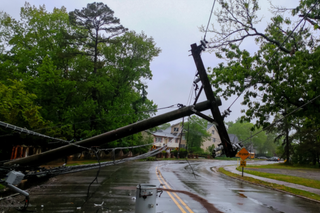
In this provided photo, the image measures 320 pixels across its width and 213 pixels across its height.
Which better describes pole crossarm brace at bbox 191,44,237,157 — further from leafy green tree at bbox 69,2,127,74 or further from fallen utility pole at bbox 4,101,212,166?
leafy green tree at bbox 69,2,127,74

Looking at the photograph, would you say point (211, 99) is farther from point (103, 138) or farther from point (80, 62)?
point (80, 62)

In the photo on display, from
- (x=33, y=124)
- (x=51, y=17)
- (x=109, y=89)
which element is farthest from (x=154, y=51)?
(x=33, y=124)

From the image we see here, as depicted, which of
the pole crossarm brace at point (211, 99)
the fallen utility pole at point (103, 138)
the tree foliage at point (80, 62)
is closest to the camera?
the fallen utility pole at point (103, 138)

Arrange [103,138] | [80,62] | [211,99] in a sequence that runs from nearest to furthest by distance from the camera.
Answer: [103,138], [211,99], [80,62]

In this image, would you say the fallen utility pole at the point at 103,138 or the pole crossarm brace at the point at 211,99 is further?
the pole crossarm brace at the point at 211,99

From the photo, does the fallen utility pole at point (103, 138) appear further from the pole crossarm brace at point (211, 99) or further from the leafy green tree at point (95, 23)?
the leafy green tree at point (95, 23)

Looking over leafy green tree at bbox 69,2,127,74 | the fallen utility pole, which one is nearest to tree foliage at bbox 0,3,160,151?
leafy green tree at bbox 69,2,127,74

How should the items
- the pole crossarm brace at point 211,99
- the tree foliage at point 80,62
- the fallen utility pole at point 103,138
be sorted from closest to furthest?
1. the fallen utility pole at point 103,138
2. the pole crossarm brace at point 211,99
3. the tree foliage at point 80,62

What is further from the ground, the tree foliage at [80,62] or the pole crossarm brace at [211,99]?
the tree foliage at [80,62]

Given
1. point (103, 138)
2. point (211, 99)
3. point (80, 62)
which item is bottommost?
point (103, 138)

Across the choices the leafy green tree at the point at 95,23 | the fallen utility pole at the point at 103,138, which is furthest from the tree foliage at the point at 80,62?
the fallen utility pole at the point at 103,138

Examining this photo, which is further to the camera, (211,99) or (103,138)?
(211,99)

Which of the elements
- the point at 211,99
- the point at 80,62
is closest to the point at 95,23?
the point at 80,62

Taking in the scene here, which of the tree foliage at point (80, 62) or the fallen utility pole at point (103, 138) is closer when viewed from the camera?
the fallen utility pole at point (103, 138)
